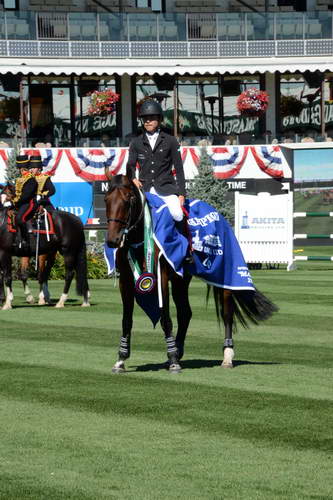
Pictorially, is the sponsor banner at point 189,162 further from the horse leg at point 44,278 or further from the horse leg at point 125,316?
the horse leg at point 125,316

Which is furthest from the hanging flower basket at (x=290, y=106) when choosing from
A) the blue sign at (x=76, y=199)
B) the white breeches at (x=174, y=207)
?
the white breeches at (x=174, y=207)

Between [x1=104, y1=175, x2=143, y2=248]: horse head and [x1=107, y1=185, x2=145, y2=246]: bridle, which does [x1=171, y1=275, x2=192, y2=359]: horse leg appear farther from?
[x1=104, y1=175, x2=143, y2=248]: horse head

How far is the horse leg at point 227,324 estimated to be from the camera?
11.2 m

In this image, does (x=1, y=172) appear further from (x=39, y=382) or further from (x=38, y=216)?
(x=39, y=382)

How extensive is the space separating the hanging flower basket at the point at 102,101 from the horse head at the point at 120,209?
36.5 metres

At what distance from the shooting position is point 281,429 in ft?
25.9

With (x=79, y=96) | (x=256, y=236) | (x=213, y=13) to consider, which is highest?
(x=213, y=13)

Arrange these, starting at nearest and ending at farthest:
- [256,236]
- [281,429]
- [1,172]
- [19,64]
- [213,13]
A: [281,429] < [256,236] < [1,172] < [19,64] < [213,13]

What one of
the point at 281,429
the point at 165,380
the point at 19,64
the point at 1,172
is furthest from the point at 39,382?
the point at 19,64

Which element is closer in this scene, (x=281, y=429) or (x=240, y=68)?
(x=281, y=429)

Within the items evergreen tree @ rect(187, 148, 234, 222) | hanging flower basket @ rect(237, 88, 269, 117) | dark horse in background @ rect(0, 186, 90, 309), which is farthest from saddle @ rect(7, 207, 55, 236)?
hanging flower basket @ rect(237, 88, 269, 117)

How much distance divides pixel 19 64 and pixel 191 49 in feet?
24.2

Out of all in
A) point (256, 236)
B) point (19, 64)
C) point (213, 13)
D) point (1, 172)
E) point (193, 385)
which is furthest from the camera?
point (213, 13)

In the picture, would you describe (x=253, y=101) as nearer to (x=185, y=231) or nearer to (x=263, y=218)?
(x=263, y=218)
